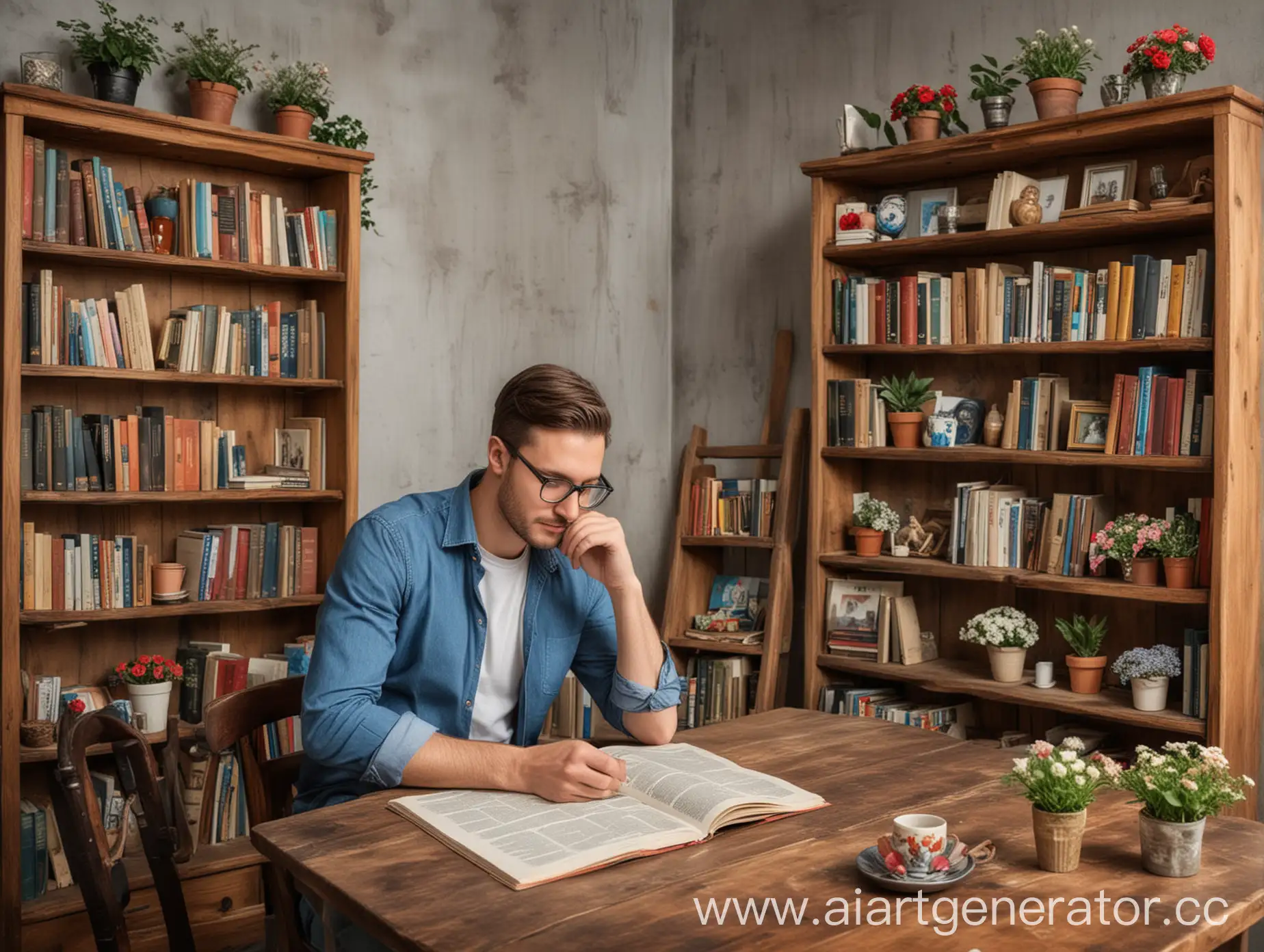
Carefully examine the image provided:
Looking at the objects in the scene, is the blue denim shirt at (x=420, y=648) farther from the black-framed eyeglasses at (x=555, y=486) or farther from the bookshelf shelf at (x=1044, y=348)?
the bookshelf shelf at (x=1044, y=348)

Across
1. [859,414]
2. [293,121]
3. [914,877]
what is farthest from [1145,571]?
[293,121]

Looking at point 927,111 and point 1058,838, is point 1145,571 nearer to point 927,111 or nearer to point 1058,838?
point 927,111

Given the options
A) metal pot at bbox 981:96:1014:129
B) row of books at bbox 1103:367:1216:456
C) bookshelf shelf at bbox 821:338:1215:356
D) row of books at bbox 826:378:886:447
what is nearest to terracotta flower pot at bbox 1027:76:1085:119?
metal pot at bbox 981:96:1014:129

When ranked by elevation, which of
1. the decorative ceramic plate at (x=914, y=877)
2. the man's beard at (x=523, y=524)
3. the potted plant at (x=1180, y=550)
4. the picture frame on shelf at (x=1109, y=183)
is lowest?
the decorative ceramic plate at (x=914, y=877)

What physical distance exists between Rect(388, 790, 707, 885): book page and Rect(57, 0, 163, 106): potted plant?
2420mm

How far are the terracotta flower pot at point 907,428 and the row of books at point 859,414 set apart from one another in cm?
5

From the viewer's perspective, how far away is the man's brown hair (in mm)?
2078

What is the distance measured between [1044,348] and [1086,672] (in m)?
0.93

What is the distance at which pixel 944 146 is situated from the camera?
350cm

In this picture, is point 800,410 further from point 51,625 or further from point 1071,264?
point 51,625

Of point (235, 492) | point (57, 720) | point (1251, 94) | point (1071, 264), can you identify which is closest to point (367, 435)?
point (235, 492)

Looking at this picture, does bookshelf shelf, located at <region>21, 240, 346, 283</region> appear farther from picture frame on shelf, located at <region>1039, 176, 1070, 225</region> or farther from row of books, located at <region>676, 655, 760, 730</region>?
picture frame on shelf, located at <region>1039, 176, 1070, 225</region>

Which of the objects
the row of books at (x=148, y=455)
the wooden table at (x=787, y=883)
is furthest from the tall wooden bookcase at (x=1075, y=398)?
the row of books at (x=148, y=455)

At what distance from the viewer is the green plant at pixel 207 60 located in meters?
3.45
